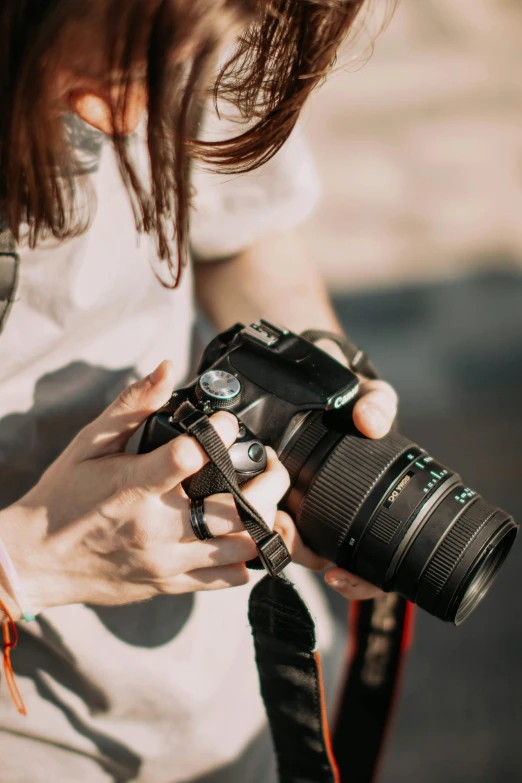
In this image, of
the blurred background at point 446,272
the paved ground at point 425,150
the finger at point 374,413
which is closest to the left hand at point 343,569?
the finger at point 374,413

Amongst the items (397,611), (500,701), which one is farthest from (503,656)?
(397,611)

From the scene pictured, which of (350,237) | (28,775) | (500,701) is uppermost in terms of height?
(350,237)

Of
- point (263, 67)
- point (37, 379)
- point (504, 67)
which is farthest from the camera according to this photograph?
point (504, 67)

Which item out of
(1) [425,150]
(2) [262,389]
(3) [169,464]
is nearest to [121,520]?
(3) [169,464]

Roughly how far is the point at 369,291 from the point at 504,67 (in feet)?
4.12

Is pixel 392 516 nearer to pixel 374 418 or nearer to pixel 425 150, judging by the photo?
pixel 374 418

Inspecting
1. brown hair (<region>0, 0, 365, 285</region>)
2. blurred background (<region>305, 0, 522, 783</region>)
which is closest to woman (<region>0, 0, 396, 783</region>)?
brown hair (<region>0, 0, 365, 285</region>)

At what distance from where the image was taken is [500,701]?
128 centimetres

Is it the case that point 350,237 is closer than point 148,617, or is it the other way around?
point 148,617

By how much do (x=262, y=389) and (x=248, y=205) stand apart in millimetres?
257

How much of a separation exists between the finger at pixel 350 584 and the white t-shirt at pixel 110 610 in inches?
5.6

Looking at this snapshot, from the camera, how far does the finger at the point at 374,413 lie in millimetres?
686

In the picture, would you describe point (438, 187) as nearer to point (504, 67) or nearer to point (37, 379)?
point (504, 67)

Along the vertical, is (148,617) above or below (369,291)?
below
